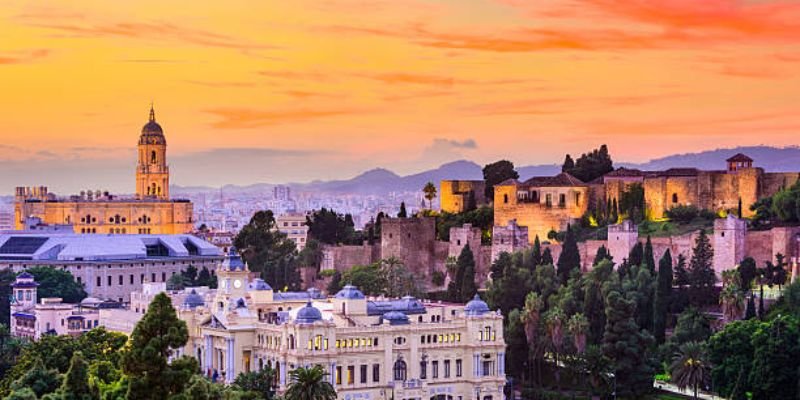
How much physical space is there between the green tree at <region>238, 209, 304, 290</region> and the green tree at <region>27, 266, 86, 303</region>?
10.2m

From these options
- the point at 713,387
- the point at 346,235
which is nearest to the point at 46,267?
the point at 346,235

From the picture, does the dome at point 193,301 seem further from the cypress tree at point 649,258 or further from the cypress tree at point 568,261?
the cypress tree at point 649,258

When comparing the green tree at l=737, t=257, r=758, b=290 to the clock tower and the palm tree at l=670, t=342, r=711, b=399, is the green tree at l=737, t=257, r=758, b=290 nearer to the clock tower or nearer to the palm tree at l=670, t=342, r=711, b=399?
the palm tree at l=670, t=342, r=711, b=399

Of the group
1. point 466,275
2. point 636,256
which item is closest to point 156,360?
point 636,256

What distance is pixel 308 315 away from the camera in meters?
61.8

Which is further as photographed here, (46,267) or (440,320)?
(46,267)

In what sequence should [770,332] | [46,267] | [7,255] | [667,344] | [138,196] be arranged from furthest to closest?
[138,196] < [7,255] < [46,267] < [667,344] < [770,332]

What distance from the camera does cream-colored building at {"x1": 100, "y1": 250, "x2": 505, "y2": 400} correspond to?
61844 millimetres

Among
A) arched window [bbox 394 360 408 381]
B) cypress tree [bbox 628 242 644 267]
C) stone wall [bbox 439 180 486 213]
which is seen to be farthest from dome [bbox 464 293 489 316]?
stone wall [bbox 439 180 486 213]

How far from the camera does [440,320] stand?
67.6 metres

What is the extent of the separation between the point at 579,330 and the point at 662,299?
3677mm

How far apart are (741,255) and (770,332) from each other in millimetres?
15228

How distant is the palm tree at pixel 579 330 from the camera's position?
2589 inches

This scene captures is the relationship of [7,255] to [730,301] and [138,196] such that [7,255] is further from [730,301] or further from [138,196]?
[730,301]
